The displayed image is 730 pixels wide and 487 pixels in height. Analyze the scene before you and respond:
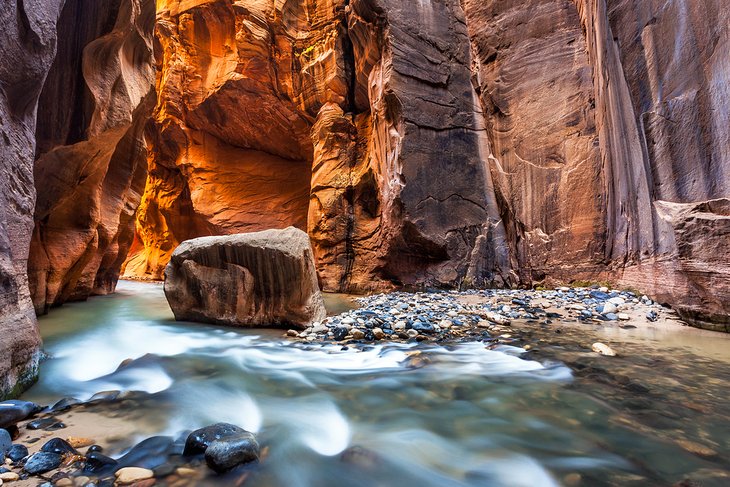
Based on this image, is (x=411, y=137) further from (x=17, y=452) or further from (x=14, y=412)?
(x=17, y=452)

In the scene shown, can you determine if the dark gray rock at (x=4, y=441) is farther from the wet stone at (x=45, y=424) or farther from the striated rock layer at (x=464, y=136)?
the striated rock layer at (x=464, y=136)

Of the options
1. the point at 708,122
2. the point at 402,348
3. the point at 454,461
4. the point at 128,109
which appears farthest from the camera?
the point at 128,109

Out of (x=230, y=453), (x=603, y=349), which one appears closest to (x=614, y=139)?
(x=603, y=349)

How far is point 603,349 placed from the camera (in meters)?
3.02

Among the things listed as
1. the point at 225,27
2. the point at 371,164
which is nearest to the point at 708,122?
the point at 371,164

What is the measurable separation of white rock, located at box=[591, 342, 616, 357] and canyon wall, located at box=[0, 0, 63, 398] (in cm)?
444

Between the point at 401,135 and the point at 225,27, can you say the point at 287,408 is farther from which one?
the point at 225,27

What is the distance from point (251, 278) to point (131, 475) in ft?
10.5

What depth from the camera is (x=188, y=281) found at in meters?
4.77

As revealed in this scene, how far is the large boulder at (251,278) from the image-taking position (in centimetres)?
446

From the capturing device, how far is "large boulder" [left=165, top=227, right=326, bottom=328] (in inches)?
176

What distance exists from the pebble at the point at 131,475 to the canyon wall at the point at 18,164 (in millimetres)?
1427

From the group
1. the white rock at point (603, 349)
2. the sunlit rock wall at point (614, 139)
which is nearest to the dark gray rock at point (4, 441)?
the white rock at point (603, 349)

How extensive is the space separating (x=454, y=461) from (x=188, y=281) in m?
4.29
